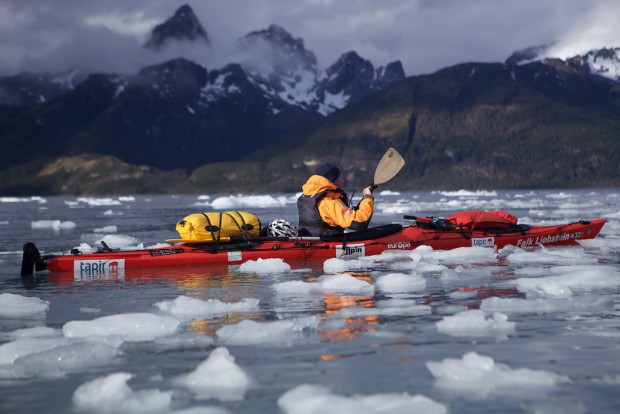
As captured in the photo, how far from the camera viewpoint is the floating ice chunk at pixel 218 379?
473cm

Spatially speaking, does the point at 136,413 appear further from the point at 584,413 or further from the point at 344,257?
the point at 344,257

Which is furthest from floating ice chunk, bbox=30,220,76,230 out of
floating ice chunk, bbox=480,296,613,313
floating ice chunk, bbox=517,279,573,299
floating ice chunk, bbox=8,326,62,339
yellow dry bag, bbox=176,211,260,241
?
floating ice chunk, bbox=480,296,613,313

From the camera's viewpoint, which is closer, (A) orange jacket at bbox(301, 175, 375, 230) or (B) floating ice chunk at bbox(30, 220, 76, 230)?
(A) orange jacket at bbox(301, 175, 375, 230)

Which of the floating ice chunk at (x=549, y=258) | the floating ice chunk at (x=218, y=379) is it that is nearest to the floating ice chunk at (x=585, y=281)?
the floating ice chunk at (x=549, y=258)

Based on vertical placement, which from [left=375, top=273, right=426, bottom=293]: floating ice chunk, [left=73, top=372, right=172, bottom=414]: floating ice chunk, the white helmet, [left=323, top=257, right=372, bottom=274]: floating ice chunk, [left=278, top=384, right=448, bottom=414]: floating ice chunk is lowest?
[left=278, top=384, right=448, bottom=414]: floating ice chunk

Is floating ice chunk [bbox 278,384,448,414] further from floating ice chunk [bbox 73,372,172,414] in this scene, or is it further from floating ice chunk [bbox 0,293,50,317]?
floating ice chunk [bbox 0,293,50,317]

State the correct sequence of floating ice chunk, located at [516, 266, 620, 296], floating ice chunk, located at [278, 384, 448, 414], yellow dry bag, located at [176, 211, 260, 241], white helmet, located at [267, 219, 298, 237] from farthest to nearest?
1. white helmet, located at [267, 219, 298, 237]
2. yellow dry bag, located at [176, 211, 260, 241]
3. floating ice chunk, located at [516, 266, 620, 296]
4. floating ice chunk, located at [278, 384, 448, 414]

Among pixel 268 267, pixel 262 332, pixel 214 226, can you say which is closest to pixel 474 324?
pixel 262 332

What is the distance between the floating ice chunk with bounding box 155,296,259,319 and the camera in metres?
7.45

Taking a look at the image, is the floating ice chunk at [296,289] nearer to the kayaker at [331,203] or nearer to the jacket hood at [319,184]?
the kayaker at [331,203]

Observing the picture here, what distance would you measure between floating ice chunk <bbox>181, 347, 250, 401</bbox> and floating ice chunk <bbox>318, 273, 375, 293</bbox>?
3915 mm

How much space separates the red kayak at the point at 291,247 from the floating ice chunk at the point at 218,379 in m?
6.76

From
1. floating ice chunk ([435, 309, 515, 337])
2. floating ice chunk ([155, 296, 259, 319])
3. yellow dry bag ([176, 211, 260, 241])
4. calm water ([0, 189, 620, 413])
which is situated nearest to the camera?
calm water ([0, 189, 620, 413])

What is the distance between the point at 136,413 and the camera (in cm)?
435
